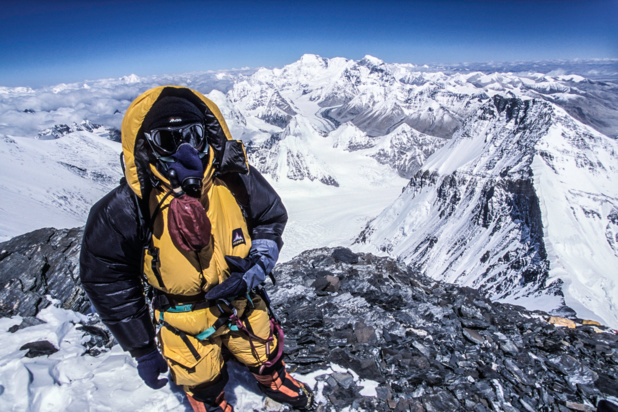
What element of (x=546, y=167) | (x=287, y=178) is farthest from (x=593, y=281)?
(x=287, y=178)

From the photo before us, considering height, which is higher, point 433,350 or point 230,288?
point 230,288

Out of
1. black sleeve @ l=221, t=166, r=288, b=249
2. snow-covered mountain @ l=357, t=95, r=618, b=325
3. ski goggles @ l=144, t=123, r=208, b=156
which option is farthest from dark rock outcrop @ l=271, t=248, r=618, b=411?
snow-covered mountain @ l=357, t=95, r=618, b=325

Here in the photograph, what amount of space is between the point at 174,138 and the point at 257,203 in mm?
1086

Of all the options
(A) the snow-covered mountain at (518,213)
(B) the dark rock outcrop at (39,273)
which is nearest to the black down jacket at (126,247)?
(B) the dark rock outcrop at (39,273)

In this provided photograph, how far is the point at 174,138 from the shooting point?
280 centimetres

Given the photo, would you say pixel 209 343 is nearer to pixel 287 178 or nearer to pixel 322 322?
pixel 322 322

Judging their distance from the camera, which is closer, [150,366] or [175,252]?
[175,252]

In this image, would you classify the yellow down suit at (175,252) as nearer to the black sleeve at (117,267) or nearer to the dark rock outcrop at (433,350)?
the black sleeve at (117,267)

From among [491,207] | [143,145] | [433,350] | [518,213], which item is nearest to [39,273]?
[143,145]

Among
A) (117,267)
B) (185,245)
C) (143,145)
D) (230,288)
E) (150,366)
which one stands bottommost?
(150,366)

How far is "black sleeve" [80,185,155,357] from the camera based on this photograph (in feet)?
9.12

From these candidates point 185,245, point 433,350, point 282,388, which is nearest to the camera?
point 185,245

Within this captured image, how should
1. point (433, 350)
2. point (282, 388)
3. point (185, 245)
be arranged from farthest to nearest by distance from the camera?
point (433, 350)
point (282, 388)
point (185, 245)

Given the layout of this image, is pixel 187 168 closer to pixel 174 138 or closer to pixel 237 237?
pixel 174 138
